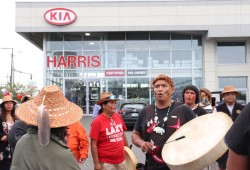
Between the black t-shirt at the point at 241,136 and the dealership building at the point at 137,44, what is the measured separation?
22.6 m

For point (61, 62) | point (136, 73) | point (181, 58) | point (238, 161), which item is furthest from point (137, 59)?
point (238, 161)

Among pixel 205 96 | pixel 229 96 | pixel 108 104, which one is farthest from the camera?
pixel 205 96

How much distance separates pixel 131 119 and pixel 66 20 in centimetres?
1108

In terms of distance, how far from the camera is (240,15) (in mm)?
24016

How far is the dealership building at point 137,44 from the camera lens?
24031mm

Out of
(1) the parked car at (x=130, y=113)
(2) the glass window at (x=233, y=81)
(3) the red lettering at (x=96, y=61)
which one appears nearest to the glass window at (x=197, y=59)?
(2) the glass window at (x=233, y=81)

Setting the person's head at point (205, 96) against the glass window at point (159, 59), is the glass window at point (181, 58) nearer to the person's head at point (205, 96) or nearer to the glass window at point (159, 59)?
the glass window at point (159, 59)

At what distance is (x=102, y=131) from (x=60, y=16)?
20585mm

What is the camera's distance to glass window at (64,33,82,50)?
81.6ft

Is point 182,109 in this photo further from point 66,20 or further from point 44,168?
point 66,20

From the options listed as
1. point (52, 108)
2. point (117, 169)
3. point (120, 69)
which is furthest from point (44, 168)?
point (120, 69)

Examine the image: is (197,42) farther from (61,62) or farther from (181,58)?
(61,62)

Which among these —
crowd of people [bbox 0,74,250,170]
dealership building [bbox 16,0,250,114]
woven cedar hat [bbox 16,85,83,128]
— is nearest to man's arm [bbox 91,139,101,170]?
crowd of people [bbox 0,74,250,170]

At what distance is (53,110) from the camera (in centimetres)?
233
